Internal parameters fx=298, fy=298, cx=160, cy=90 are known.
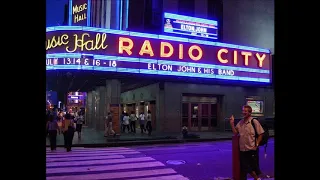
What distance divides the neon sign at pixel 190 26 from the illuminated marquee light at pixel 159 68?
3584 mm

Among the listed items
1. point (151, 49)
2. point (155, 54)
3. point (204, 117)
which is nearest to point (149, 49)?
point (151, 49)

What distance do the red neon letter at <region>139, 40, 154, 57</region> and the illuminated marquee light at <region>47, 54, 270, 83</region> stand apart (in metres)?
0.50

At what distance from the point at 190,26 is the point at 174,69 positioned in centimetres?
546

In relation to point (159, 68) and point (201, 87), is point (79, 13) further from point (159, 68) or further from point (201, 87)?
point (159, 68)

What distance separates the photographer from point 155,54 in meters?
21.7

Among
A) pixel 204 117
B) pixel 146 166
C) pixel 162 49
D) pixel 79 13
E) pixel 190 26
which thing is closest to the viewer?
pixel 146 166

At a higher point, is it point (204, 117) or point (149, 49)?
point (149, 49)

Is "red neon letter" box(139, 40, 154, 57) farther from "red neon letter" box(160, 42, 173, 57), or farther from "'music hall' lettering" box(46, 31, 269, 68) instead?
"red neon letter" box(160, 42, 173, 57)

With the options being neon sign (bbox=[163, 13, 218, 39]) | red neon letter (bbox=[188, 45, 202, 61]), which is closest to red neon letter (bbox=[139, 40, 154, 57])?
red neon letter (bbox=[188, 45, 202, 61])
